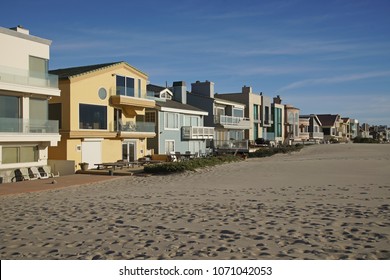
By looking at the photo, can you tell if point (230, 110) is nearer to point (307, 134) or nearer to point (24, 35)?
point (24, 35)

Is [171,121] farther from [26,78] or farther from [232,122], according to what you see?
[26,78]

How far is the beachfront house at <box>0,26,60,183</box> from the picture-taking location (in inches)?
843

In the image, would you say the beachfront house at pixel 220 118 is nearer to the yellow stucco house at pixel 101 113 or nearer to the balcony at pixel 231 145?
the balcony at pixel 231 145

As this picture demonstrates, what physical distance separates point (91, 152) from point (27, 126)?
5996 mm

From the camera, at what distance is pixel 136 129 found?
31.0 m

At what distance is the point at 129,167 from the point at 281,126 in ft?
149

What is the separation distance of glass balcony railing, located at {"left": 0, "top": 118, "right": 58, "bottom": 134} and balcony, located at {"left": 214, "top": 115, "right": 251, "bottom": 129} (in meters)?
23.7

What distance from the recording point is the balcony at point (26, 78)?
21.1 metres

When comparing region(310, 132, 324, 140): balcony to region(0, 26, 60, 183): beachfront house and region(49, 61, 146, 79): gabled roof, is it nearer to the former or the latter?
region(49, 61, 146, 79): gabled roof

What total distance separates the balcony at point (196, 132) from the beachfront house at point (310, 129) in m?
43.1

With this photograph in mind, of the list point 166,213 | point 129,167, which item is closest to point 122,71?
point 129,167

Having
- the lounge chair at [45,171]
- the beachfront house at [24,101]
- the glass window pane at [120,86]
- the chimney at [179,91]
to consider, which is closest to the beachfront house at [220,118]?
the chimney at [179,91]

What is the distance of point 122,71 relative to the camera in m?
30.2

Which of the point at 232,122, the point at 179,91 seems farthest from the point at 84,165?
the point at 232,122
